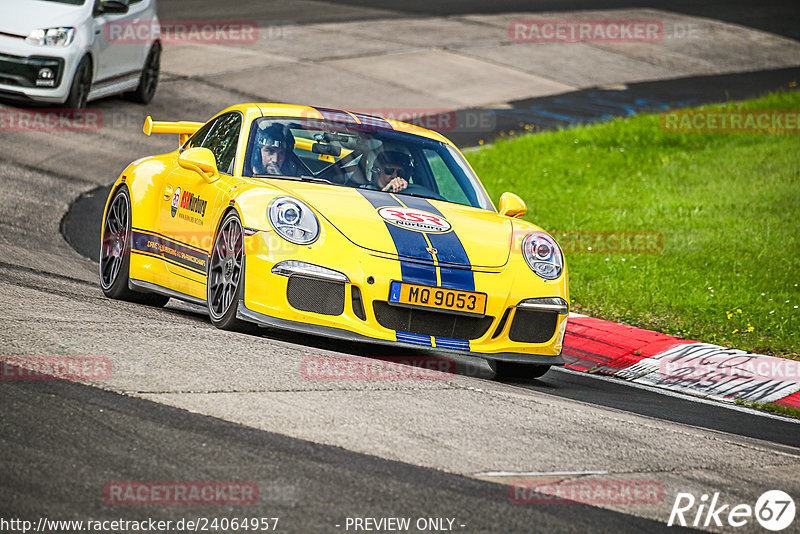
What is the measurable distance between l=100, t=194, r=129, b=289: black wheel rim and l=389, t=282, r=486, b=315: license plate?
2.66 m

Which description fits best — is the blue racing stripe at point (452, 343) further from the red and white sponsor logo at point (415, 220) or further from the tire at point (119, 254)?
the tire at point (119, 254)

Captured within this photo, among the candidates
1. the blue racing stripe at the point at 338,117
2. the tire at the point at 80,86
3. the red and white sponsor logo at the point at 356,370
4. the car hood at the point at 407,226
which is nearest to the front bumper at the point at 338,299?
the car hood at the point at 407,226

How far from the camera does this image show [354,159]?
7.87 meters

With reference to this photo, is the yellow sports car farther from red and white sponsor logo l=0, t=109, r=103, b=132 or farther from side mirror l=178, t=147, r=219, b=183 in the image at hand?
red and white sponsor logo l=0, t=109, r=103, b=132

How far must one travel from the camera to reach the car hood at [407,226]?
6.82m

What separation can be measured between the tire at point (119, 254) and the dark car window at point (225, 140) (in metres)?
0.77

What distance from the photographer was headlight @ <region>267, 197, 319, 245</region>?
6.73 meters

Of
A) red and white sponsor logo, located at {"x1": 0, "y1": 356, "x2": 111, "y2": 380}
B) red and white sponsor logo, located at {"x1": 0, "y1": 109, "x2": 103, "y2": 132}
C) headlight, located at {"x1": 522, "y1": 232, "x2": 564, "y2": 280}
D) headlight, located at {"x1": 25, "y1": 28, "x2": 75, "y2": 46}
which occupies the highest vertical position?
headlight, located at {"x1": 522, "y1": 232, "x2": 564, "y2": 280}

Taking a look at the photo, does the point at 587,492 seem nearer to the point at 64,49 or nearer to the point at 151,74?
the point at 64,49

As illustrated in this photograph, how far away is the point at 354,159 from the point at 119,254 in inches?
75.9

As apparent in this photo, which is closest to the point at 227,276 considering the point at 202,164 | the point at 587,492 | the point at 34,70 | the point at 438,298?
the point at 202,164

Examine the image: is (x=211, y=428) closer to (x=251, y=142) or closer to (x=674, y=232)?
(x=251, y=142)

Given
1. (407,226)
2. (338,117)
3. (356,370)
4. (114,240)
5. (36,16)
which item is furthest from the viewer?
(36,16)

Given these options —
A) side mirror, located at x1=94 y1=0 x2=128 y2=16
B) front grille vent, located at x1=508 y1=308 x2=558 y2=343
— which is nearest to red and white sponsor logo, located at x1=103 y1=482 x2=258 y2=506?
front grille vent, located at x1=508 y1=308 x2=558 y2=343
